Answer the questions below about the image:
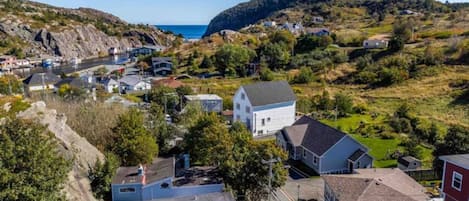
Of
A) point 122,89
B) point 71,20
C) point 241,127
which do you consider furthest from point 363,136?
point 71,20

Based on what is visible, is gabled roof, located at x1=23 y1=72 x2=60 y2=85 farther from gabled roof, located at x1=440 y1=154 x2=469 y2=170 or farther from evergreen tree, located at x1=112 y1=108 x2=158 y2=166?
gabled roof, located at x1=440 y1=154 x2=469 y2=170

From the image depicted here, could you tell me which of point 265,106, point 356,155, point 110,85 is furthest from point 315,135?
point 110,85

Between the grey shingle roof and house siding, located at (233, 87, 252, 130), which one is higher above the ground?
house siding, located at (233, 87, 252, 130)

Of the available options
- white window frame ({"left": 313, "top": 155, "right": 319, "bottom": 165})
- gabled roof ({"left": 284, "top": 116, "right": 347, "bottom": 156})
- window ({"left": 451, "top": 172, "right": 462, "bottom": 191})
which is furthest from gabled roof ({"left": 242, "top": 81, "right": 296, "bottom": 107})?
window ({"left": 451, "top": 172, "right": 462, "bottom": 191})

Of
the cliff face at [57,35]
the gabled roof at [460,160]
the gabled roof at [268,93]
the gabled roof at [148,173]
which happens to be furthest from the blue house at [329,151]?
the cliff face at [57,35]

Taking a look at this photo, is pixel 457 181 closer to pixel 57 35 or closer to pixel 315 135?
pixel 315 135

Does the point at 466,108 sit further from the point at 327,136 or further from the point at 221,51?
the point at 221,51
